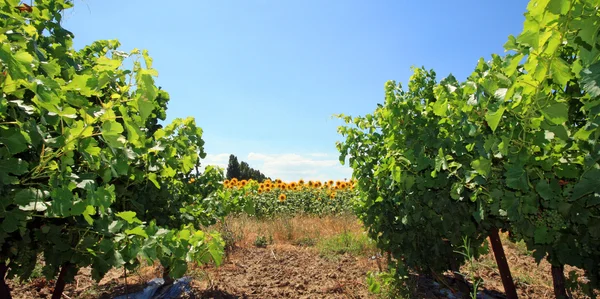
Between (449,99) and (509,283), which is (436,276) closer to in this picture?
(509,283)

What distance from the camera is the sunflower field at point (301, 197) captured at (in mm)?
11695

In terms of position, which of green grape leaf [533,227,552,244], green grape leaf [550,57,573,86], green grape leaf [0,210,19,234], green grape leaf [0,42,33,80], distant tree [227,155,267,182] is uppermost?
distant tree [227,155,267,182]

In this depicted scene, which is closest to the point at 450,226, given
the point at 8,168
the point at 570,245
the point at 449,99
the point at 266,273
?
the point at 570,245

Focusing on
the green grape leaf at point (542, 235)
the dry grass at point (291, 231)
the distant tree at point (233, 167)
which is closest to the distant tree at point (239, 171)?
the distant tree at point (233, 167)

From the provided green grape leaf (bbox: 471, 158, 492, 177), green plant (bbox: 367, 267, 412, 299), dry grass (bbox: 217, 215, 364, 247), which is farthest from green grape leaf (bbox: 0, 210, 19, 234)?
dry grass (bbox: 217, 215, 364, 247)

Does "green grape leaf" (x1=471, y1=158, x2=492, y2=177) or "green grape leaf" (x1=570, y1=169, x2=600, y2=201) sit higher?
"green grape leaf" (x1=471, y1=158, x2=492, y2=177)

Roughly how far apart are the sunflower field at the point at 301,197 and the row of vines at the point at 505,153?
698cm

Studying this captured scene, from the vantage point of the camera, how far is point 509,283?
11.6 ft

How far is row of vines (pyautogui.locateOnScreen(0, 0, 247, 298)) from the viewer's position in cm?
156

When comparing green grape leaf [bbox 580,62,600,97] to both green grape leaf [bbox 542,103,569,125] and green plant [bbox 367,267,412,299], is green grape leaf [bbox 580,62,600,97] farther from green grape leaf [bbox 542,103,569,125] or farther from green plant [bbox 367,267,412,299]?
green plant [bbox 367,267,412,299]

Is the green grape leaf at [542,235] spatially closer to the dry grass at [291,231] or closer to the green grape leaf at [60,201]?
the green grape leaf at [60,201]

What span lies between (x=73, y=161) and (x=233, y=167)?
1431 inches

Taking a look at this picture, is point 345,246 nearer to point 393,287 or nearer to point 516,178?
point 393,287

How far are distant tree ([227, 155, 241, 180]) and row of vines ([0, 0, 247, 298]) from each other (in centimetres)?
3336
